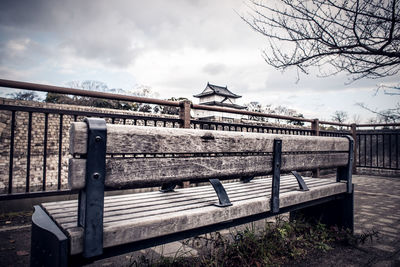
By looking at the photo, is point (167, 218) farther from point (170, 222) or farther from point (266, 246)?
point (266, 246)

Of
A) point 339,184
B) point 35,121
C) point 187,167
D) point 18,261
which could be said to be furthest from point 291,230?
point 35,121

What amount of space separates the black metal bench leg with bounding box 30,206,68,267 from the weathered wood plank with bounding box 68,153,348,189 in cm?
21

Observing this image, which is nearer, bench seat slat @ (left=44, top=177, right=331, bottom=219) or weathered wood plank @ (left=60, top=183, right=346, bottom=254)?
weathered wood plank @ (left=60, top=183, right=346, bottom=254)

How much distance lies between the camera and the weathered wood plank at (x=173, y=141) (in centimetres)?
102

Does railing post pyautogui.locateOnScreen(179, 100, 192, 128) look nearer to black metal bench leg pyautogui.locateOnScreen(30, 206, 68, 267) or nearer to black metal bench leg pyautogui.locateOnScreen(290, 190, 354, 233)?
black metal bench leg pyautogui.locateOnScreen(290, 190, 354, 233)

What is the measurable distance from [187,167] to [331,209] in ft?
7.41

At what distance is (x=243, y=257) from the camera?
6.89ft

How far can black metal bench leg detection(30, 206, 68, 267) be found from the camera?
0.95 m

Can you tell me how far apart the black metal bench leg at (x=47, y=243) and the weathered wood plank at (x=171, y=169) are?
0.21 meters

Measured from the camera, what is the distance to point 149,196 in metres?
1.83

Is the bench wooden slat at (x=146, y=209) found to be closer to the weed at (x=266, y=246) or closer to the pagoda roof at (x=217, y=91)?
the weed at (x=266, y=246)

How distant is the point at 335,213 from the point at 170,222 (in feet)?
7.62

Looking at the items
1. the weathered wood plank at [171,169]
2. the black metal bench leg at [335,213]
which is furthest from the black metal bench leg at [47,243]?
the black metal bench leg at [335,213]

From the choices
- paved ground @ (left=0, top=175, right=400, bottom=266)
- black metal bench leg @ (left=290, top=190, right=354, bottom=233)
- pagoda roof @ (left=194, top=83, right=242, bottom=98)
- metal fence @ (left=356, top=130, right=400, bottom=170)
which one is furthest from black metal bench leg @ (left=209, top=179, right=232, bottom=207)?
pagoda roof @ (left=194, top=83, right=242, bottom=98)
